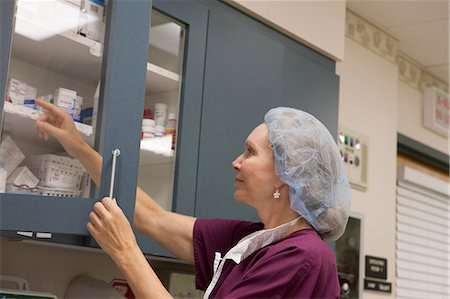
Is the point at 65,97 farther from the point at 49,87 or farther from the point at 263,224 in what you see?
the point at 263,224

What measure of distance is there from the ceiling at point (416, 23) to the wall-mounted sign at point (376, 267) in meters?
1.43

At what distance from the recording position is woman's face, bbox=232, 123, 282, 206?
1915 mm

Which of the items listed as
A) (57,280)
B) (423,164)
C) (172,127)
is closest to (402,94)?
(423,164)

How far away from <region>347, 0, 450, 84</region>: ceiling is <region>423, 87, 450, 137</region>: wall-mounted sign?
223 mm

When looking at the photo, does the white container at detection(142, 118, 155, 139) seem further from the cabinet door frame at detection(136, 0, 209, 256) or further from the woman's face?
the woman's face

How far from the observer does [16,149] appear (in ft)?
5.56

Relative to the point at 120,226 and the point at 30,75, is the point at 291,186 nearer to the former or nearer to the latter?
the point at 120,226

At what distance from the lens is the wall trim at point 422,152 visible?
4.41 metres

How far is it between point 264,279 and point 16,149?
72 cm

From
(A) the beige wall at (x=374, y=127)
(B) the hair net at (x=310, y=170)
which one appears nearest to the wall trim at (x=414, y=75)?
(A) the beige wall at (x=374, y=127)

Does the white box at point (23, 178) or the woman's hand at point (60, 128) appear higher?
the woman's hand at point (60, 128)

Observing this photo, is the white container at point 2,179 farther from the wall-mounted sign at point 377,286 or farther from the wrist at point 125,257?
the wall-mounted sign at point 377,286

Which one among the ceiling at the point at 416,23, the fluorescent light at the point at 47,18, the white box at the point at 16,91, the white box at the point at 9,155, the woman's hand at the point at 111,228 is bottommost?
the woman's hand at the point at 111,228

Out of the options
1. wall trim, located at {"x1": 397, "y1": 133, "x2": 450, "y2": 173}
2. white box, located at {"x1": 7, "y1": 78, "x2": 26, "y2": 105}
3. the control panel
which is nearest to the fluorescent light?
white box, located at {"x1": 7, "y1": 78, "x2": 26, "y2": 105}
